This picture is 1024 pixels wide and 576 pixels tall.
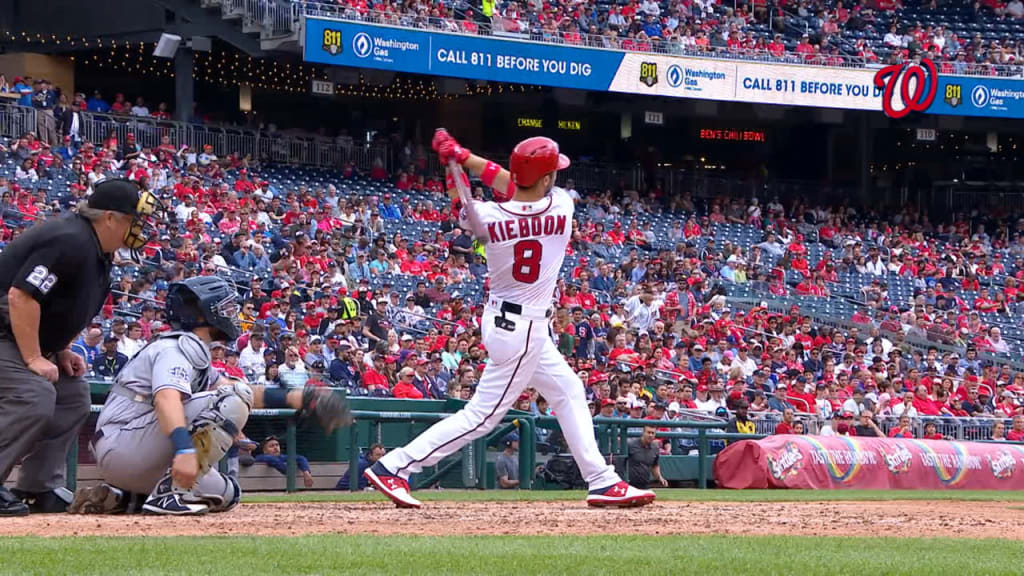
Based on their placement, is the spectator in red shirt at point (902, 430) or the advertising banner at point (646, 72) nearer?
the spectator in red shirt at point (902, 430)

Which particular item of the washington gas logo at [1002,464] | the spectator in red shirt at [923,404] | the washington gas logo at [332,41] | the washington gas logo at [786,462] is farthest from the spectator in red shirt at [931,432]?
the washington gas logo at [332,41]

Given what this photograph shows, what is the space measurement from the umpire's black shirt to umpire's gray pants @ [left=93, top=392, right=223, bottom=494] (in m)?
0.51

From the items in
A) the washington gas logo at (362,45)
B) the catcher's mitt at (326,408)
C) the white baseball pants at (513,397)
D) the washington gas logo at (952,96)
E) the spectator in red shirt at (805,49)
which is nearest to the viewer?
the catcher's mitt at (326,408)

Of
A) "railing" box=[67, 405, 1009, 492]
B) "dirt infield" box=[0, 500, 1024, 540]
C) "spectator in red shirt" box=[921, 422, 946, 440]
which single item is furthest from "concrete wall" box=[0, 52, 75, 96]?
"dirt infield" box=[0, 500, 1024, 540]

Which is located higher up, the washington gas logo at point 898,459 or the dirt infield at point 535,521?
the dirt infield at point 535,521

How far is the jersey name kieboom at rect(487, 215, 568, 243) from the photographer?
7.36m

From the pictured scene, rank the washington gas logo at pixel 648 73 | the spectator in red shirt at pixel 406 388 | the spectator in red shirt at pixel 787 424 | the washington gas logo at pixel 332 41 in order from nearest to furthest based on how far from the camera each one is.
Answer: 1. the spectator in red shirt at pixel 406 388
2. the spectator in red shirt at pixel 787 424
3. the washington gas logo at pixel 332 41
4. the washington gas logo at pixel 648 73

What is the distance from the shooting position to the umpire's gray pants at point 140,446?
6.52m

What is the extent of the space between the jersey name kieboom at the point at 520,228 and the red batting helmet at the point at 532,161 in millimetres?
216

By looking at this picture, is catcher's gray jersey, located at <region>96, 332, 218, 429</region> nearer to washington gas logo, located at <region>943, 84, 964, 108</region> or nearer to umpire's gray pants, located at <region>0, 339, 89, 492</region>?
umpire's gray pants, located at <region>0, 339, 89, 492</region>

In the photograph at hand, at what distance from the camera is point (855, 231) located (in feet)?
98.8

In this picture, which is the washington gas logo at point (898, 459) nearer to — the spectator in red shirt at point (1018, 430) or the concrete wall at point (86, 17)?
the spectator in red shirt at point (1018, 430)

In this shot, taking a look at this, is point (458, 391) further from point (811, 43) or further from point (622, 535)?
point (811, 43)

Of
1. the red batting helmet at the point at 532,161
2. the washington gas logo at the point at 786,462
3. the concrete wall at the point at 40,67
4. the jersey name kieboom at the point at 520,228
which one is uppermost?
the concrete wall at the point at 40,67
